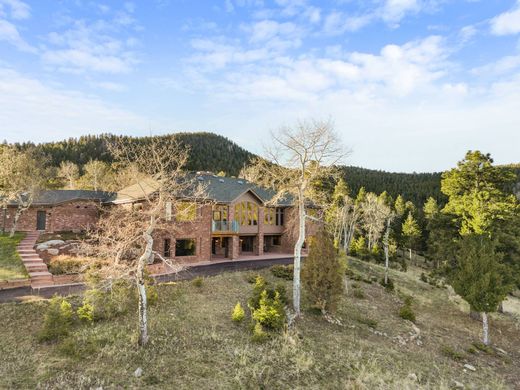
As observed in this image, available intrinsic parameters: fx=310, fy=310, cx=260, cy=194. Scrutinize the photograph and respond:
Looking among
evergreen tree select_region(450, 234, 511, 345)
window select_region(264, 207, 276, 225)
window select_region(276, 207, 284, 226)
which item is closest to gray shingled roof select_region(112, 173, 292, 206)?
window select_region(276, 207, 284, 226)

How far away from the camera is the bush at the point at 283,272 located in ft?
76.6

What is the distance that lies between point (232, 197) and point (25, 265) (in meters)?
16.2

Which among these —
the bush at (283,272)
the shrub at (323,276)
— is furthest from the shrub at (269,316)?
the bush at (283,272)

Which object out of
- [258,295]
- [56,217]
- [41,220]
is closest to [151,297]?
[258,295]

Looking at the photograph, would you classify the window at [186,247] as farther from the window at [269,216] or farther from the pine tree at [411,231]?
the pine tree at [411,231]

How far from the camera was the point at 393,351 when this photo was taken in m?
14.2

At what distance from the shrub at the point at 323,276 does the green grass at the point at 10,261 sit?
16330 mm

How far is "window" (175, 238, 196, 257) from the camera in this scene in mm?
27272

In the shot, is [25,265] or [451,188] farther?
[451,188]

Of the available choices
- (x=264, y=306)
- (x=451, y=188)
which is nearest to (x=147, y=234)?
(x=264, y=306)

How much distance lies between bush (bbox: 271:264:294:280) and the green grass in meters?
15.8

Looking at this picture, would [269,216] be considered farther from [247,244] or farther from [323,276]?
[323,276]

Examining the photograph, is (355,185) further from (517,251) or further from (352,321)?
(352,321)

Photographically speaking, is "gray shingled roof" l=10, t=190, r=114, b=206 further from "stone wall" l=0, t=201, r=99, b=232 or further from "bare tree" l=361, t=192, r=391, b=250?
"bare tree" l=361, t=192, r=391, b=250
